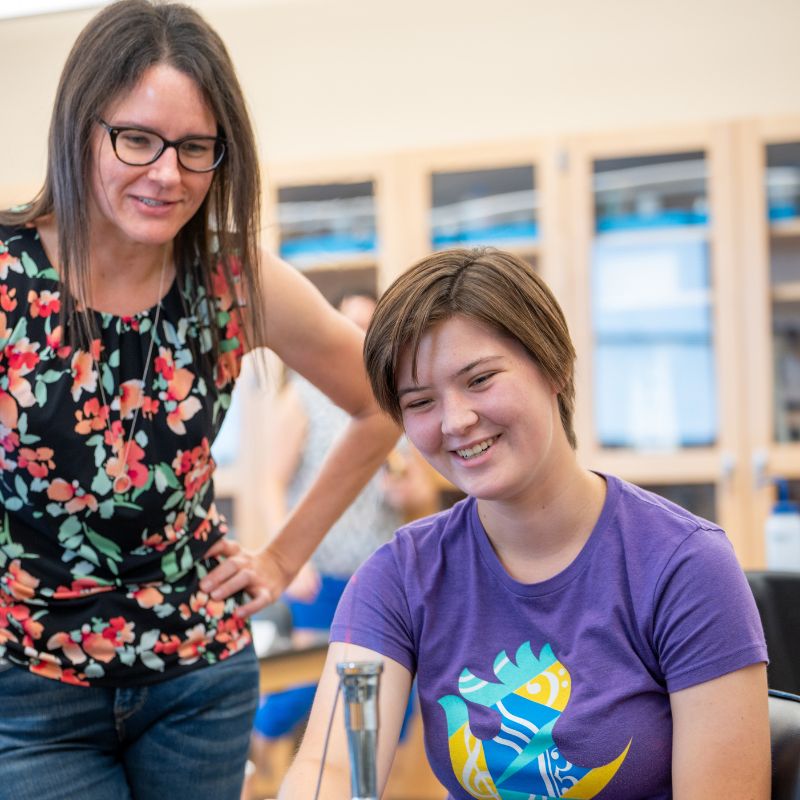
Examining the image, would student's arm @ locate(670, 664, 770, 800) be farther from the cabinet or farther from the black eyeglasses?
the cabinet

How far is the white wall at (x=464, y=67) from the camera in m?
3.72

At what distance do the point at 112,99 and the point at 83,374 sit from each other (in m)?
0.31

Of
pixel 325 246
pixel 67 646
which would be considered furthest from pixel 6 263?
pixel 325 246

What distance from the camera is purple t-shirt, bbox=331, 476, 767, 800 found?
3.59ft

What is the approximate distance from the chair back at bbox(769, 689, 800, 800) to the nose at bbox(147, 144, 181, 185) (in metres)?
0.85

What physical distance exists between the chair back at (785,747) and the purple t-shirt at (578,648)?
0.26ft

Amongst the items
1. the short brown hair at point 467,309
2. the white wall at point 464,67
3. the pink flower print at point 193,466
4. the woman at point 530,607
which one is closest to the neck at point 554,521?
the woman at point 530,607

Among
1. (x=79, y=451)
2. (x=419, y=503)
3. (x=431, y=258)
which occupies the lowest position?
(x=419, y=503)

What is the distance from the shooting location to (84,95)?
1222mm

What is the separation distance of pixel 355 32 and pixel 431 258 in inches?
119

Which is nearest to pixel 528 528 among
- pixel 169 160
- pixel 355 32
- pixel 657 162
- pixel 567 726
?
pixel 567 726

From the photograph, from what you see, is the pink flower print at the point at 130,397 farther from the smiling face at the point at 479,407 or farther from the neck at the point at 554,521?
the neck at the point at 554,521

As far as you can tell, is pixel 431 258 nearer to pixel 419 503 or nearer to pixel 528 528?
pixel 528 528

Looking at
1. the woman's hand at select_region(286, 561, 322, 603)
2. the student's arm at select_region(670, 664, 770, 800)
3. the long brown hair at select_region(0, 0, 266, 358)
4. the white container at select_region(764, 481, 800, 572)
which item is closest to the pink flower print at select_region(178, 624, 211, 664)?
the long brown hair at select_region(0, 0, 266, 358)
